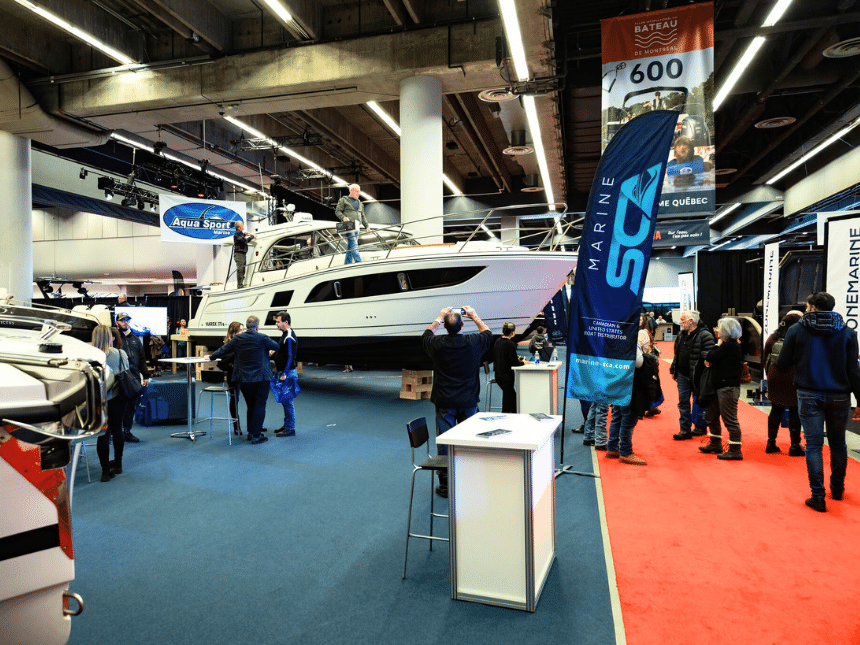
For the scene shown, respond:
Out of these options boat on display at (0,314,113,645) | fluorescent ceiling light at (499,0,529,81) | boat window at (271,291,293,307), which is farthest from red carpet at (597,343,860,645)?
boat window at (271,291,293,307)

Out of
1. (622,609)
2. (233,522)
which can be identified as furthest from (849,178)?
(233,522)

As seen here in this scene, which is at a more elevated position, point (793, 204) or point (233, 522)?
point (793, 204)

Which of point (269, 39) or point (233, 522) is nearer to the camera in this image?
point (233, 522)

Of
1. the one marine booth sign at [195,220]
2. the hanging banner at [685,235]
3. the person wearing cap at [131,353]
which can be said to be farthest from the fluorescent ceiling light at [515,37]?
the one marine booth sign at [195,220]

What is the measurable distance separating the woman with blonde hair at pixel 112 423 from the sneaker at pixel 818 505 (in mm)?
5913

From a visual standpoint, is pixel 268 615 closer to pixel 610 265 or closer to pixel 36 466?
pixel 36 466

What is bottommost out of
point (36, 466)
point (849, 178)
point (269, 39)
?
point (36, 466)

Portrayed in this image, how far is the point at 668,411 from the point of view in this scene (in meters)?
8.34

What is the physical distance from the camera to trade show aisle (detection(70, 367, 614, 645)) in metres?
2.64

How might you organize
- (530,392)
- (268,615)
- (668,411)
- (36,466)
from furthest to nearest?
(668,411)
(530,392)
(268,615)
(36,466)

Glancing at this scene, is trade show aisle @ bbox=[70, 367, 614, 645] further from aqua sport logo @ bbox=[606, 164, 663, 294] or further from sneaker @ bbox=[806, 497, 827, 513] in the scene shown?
aqua sport logo @ bbox=[606, 164, 663, 294]

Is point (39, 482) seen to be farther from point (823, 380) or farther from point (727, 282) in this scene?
point (727, 282)

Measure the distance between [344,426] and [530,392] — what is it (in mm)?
2533

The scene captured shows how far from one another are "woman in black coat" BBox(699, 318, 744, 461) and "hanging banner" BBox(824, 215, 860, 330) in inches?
43.6
